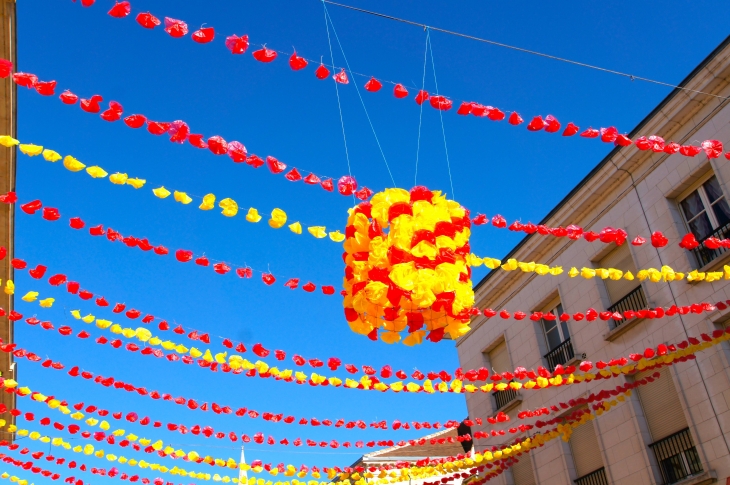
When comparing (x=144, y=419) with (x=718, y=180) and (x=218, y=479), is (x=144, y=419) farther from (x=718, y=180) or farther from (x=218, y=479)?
(x=718, y=180)

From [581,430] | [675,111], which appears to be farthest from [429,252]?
[581,430]

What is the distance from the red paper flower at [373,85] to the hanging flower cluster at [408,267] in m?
1.18

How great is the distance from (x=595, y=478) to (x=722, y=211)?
6197 mm

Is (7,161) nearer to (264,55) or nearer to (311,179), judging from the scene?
(311,179)

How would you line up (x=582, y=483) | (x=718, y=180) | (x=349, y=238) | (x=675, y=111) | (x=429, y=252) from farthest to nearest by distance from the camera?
(x=582, y=483) → (x=675, y=111) → (x=718, y=180) → (x=349, y=238) → (x=429, y=252)

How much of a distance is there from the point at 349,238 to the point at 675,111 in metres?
9.97

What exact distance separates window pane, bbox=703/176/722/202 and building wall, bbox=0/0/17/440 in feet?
42.2

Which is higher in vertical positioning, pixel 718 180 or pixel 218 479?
pixel 718 180

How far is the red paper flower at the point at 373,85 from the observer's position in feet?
22.2

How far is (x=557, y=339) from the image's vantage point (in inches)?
652

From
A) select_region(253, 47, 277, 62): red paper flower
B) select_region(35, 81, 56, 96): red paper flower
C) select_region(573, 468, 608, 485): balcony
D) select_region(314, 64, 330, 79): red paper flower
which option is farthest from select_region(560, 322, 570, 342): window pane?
select_region(35, 81, 56, 96): red paper flower

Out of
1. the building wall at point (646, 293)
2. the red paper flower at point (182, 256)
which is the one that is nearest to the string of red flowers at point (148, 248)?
the red paper flower at point (182, 256)

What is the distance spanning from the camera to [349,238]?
6391 millimetres

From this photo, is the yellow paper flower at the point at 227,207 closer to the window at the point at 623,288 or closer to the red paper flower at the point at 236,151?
the red paper flower at the point at 236,151
